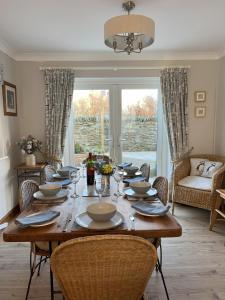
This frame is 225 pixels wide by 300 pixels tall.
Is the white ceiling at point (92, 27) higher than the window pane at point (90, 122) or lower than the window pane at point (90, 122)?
higher

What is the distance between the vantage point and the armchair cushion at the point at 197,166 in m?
3.68

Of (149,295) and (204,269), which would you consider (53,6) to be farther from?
(204,269)

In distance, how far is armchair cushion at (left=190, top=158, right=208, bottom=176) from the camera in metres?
3.68

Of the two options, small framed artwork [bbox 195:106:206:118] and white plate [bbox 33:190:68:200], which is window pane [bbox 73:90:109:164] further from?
white plate [bbox 33:190:68:200]

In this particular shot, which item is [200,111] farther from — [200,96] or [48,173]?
[48,173]

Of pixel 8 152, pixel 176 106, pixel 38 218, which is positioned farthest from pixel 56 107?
pixel 38 218

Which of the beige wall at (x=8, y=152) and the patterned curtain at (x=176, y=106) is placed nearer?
the beige wall at (x=8, y=152)

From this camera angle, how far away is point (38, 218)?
4.90 ft

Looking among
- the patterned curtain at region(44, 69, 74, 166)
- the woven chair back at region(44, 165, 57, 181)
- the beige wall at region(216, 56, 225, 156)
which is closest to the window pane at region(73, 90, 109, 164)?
the patterned curtain at region(44, 69, 74, 166)

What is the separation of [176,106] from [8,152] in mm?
2775

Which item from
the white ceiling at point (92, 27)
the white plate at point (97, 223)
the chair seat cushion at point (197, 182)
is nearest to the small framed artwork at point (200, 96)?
the white ceiling at point (92, 27)

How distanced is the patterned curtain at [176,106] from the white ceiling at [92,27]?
357 mm

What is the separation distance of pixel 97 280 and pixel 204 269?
5.26 ft

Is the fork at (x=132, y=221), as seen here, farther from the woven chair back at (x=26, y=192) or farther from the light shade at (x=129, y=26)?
the light shade at (x=129, y=26)
